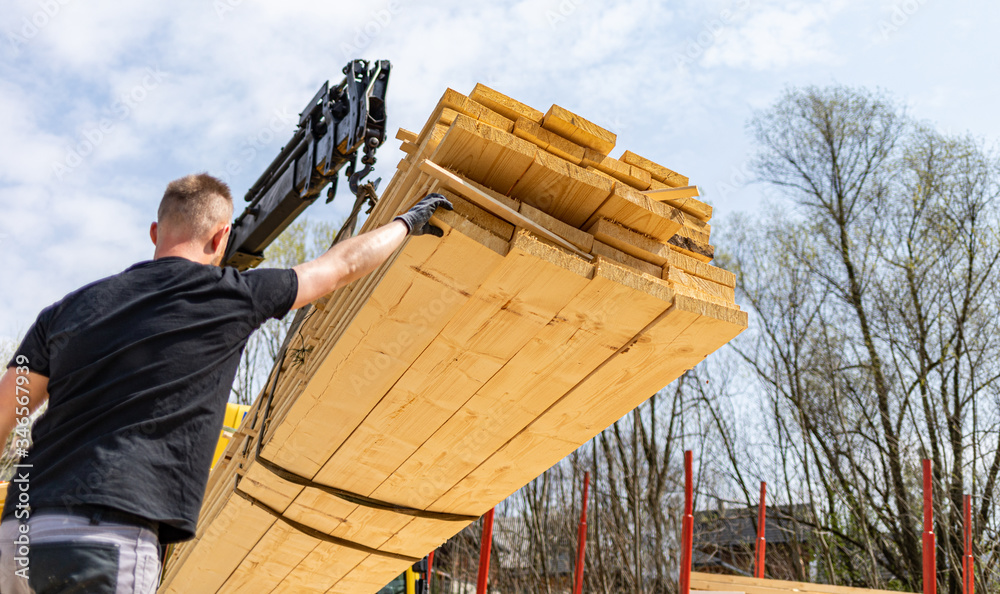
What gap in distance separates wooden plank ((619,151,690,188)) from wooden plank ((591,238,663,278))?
385 mm

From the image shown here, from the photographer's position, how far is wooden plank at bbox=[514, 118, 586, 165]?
258 centimetres

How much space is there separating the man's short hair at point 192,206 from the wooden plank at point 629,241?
1368 mm

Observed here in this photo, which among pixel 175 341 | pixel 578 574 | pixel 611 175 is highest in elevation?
pixel 611 175

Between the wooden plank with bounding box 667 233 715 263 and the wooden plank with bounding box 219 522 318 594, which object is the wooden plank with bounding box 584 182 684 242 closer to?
the wooden plank with bounding box 667 233 715 263

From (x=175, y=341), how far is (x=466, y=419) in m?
1.69

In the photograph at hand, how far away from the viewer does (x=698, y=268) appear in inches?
112

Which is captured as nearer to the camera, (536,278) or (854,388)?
(536,278)

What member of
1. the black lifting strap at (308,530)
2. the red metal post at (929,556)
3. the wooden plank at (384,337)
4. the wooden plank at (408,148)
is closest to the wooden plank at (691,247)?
the wooden plank at (384,337)

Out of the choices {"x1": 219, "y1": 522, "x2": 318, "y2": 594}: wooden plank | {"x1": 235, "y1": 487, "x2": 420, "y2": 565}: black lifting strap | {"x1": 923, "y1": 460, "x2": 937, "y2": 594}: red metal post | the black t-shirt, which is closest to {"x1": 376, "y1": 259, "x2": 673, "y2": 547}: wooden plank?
{"x1": 235, "y1": 487, "x2": 420, "y2": 565}: black lifting strap

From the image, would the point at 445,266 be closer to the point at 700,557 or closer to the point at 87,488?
the point at 87,488

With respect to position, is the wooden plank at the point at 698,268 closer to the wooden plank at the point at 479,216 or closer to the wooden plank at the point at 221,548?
the wooden plank at the point at 479,216

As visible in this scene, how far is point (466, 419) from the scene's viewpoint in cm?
319

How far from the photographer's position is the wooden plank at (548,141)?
2578 mm

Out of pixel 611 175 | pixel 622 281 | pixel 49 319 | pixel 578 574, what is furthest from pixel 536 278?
pixel 578 574
